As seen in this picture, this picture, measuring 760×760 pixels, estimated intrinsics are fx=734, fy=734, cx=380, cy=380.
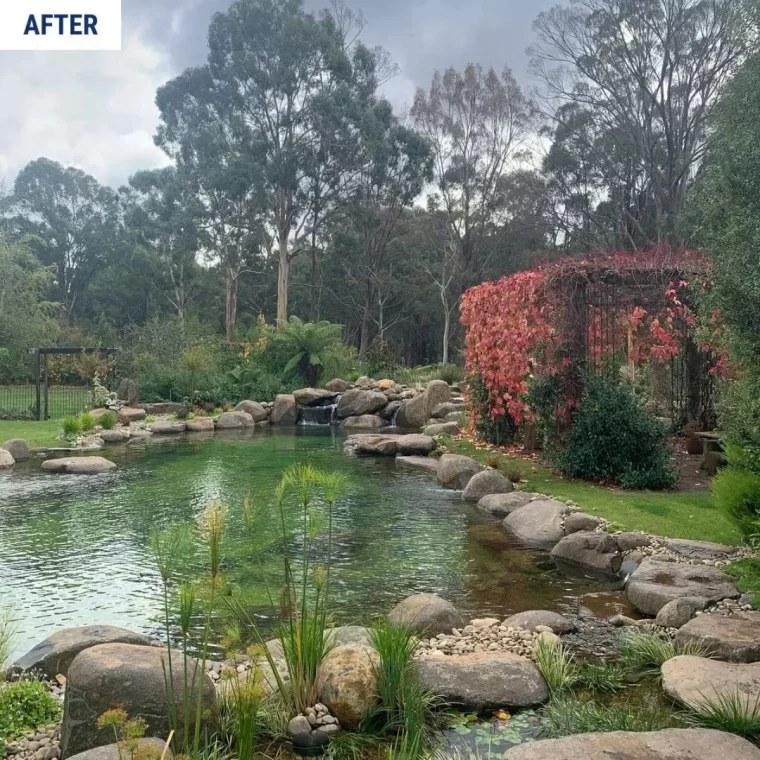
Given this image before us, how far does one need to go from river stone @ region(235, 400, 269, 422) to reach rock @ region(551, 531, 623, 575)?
44.5ft

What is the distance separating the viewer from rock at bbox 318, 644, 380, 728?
137 inches

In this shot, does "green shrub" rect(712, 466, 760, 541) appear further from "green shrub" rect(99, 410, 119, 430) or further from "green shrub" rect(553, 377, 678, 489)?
"green shrub" rect(99, 410, 119, 430)

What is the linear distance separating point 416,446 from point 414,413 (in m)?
5.04

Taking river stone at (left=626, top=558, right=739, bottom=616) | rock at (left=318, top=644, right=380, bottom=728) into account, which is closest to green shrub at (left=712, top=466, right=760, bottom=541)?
river stone at (left=626, top=558, right=739, bottom=616)

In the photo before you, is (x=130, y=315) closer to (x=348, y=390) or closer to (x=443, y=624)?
(x=348, y=390)

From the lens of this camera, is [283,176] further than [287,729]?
Yes

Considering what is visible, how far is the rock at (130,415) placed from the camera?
17.0m

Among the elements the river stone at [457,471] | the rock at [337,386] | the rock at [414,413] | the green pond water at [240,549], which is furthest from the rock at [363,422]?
the river stone at [457,471]

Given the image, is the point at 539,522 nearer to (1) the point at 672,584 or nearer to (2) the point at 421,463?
(1) the point at 672,584

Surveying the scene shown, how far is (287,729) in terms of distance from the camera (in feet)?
11.3

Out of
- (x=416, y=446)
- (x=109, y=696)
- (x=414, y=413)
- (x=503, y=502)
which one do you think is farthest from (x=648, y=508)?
(x=414, y=413)

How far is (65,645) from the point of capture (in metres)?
4.19

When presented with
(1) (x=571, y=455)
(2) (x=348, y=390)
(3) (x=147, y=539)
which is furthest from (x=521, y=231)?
(3) (x=147, y=539)

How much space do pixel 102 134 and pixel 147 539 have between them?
18553 millimetres
